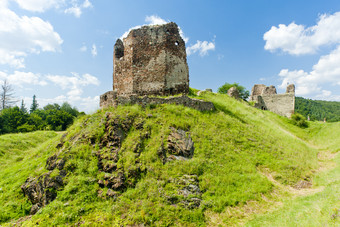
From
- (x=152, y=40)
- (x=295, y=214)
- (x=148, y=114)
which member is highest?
(x=152, y=40)

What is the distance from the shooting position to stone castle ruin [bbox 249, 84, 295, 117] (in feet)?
93.0

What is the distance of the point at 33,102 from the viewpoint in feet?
254

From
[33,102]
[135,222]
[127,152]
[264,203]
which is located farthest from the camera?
[33,102]

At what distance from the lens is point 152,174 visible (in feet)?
24.5

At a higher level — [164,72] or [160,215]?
[164,72]

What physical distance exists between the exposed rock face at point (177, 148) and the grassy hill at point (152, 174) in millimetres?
51

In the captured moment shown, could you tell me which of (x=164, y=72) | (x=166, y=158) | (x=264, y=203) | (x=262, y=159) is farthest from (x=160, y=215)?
(x=164, y=72)

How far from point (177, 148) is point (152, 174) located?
6.45 ft

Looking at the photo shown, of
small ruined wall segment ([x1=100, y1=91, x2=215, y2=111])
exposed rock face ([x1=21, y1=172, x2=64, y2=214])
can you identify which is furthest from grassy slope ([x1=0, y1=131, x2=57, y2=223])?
small ruined wall segment ([x1=100, y1=91, x2=215, y2=111])

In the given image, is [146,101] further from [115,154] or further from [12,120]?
[12,120]

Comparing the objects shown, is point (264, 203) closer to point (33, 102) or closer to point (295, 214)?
point (295, 214)

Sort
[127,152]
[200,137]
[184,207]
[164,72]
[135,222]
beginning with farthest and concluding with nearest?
[164,72] < [200,137] < [127,152] < [184,207] < [135,222]

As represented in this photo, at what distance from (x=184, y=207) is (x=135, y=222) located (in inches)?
72.8

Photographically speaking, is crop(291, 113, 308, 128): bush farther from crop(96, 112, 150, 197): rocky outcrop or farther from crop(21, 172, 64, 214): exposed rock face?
crop(21, 172, 64, 214): exposed rock face
